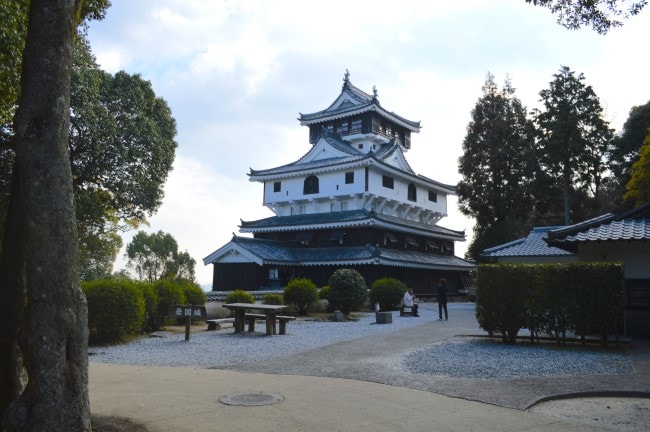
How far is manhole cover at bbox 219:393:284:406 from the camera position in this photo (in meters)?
7.27

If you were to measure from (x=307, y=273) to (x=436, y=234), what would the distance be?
13.8 metres

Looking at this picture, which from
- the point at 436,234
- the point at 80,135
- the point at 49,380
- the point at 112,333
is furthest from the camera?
the point at 436,234

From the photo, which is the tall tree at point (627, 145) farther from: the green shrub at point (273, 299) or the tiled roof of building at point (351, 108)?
the green shrub at point (273, 299)

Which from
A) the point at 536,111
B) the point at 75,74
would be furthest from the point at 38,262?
the point at 536,111

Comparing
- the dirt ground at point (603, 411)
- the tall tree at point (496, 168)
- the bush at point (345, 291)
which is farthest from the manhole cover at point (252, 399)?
the tall tree at point (496, 168)

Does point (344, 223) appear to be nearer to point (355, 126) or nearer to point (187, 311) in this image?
point (355, 126)

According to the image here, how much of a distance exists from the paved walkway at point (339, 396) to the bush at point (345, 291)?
1462 cm

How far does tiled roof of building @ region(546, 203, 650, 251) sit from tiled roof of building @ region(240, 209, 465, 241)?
23505 millimetres

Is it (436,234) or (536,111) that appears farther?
(436,234)

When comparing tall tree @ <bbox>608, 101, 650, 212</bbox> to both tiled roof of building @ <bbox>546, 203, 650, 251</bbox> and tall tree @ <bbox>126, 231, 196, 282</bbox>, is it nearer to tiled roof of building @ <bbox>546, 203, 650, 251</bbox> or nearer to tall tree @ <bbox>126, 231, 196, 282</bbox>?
tiled roof of building @ <bbox>546, 203, 650, 251</bbox>

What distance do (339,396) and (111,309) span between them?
9583mm

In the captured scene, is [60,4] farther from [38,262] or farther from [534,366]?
[534,366]

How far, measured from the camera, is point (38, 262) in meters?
4.53

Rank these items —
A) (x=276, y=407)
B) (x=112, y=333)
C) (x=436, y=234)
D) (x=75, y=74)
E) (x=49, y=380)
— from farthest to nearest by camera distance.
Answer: (x=436, y=234), (x=75, y=74), (x=112, y=333), (x=276, y=407), (x=49, y=380)
